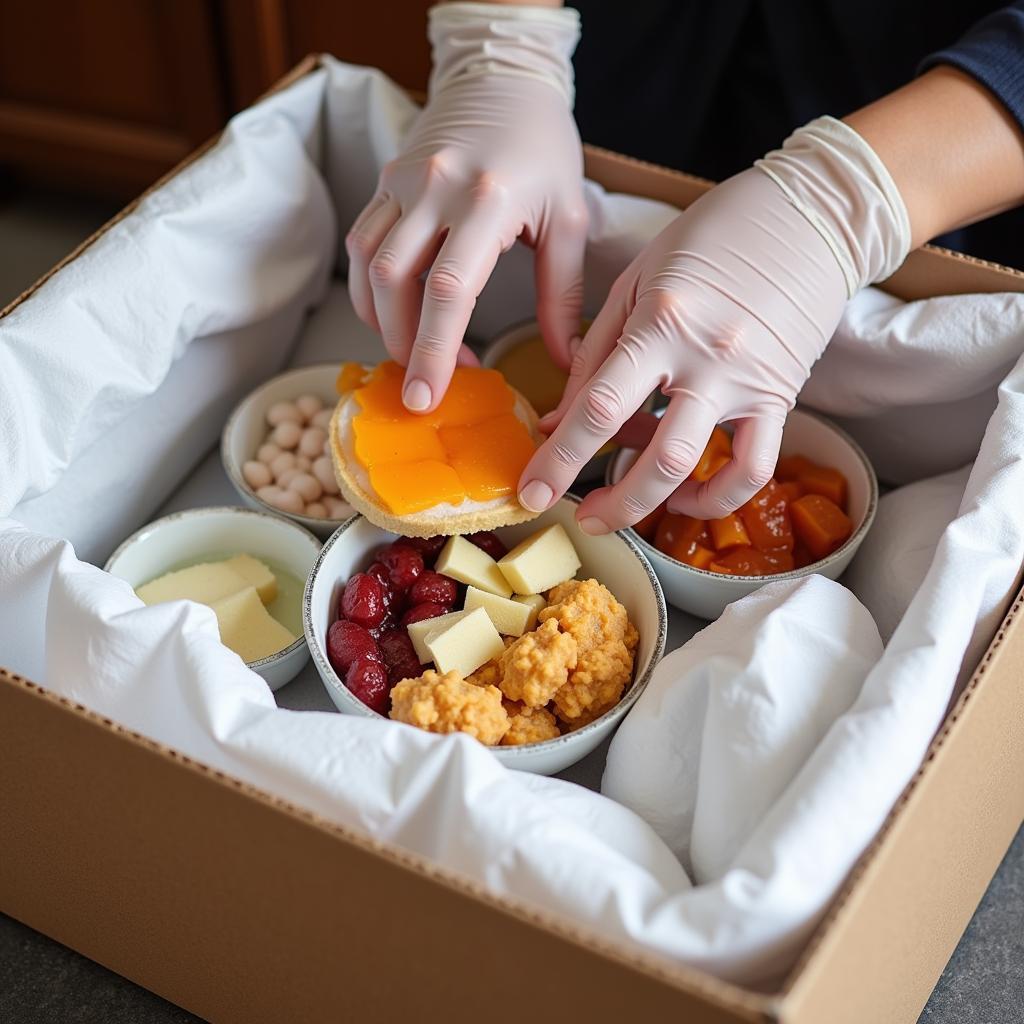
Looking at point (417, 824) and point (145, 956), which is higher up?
point (417, 824)

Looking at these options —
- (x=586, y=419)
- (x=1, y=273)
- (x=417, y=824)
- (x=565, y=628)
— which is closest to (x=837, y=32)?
(x=586, y=419)

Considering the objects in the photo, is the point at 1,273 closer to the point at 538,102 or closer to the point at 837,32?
the point at 538,102

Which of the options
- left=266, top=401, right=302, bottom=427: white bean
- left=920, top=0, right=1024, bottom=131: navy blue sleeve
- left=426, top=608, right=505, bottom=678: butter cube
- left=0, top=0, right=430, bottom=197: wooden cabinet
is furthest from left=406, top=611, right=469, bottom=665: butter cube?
left=0, top=0, right=430, bottom=197: wooden cabinet

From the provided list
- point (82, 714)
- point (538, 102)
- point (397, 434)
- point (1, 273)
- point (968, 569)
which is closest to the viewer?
point (82, 714)

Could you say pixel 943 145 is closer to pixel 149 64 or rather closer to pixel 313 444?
pixel 313 444

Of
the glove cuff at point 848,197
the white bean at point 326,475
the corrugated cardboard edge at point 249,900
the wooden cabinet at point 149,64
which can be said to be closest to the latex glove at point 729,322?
the glove cuff at point 848,197

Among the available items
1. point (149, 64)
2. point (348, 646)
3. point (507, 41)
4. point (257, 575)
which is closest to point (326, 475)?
point (257, 575)
